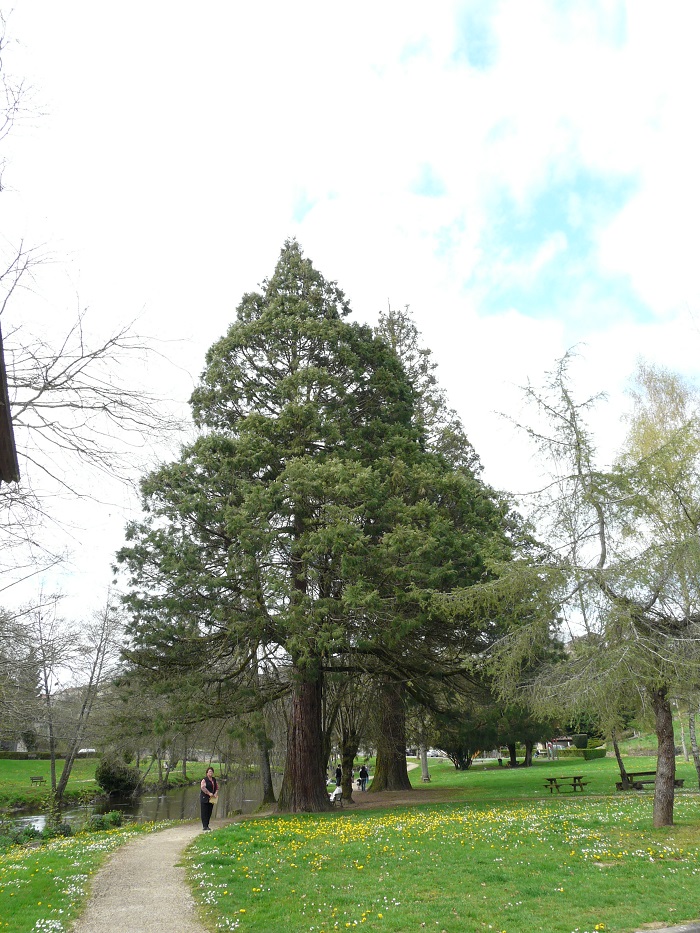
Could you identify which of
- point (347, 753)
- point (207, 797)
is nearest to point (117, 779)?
point (347, 753)

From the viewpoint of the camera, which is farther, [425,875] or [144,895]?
[144,895]

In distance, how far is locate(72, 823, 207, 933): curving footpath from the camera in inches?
287

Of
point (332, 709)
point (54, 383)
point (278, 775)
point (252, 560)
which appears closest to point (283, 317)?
point (252, 560)

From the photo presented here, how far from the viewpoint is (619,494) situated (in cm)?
1124

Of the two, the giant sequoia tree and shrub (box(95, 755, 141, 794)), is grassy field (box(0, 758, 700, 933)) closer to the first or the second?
the giant sequoia tree

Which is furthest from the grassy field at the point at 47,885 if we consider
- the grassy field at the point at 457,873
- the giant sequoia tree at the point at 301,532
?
the giant sequoia tree at the point at 301,532

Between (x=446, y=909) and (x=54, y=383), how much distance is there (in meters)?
6.63

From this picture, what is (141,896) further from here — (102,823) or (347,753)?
(347,753)

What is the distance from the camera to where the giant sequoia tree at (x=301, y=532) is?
15.3 metres

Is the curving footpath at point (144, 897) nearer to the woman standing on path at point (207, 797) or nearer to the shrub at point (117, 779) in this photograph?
the woman standing on path at point (207, 797)

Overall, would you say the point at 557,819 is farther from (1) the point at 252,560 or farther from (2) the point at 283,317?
(2) the point at 283,317

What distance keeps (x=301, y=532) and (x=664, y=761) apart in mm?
9478

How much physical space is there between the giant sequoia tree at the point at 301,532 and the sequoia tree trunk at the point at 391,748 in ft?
14.8

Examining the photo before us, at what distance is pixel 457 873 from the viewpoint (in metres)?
8.69
